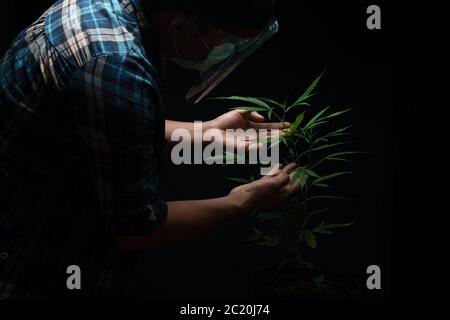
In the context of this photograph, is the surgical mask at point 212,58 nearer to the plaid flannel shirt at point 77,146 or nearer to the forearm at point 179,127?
the plaid flannel shirt at point 77,146

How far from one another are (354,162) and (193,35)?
29.7 inches

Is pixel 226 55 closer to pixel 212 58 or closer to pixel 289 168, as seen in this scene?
pixel 212 58

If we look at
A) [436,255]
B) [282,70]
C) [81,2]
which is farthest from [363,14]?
[81,2]

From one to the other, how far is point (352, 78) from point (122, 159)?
2.69ft

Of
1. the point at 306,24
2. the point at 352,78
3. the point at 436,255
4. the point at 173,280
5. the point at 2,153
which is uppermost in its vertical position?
the point at 306,24

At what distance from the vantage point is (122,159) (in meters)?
0.85

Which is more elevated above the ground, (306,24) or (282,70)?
(306,24)

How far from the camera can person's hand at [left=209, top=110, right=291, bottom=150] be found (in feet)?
4.29

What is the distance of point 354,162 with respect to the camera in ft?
5.00

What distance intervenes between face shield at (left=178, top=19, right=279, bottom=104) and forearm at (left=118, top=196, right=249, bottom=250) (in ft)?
0.82

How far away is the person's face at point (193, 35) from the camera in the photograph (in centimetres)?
91

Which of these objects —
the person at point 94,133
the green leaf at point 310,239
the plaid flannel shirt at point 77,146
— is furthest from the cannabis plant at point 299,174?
the plaid flannel shirt at point 77,146

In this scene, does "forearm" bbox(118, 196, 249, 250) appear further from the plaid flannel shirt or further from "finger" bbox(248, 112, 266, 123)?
"finger" bbox(248, 112, 266, 123)
